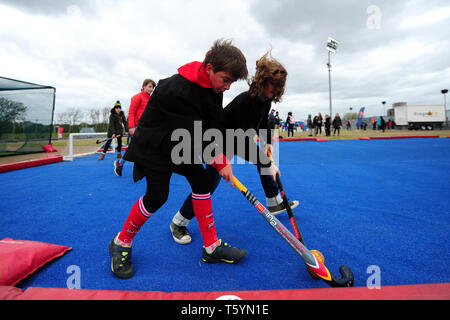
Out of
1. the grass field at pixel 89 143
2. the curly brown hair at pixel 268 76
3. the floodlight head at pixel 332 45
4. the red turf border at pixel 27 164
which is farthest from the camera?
the floodlight head at pixel 332 45

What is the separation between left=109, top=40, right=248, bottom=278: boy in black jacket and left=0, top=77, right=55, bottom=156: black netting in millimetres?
9875

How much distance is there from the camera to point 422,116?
32.3m

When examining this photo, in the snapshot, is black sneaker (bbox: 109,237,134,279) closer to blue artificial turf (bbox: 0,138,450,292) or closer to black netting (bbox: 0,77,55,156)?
blue artificial turf (bbox: 0,138,450,292)

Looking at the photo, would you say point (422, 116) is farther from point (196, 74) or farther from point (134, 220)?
point (134, 220)

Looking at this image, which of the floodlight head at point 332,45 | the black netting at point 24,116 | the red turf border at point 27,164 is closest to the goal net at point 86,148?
the red turf border at point 27,164

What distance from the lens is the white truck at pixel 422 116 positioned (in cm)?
3189

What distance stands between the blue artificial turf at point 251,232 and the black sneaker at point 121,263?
0.14 feet

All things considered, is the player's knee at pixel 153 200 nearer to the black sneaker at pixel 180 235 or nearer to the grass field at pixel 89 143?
the black sneaker at pixel 180 235

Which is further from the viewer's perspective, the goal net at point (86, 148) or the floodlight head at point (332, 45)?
the floodlight head at point (332, 45)

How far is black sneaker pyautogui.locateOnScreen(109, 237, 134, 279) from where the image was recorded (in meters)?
1.63
